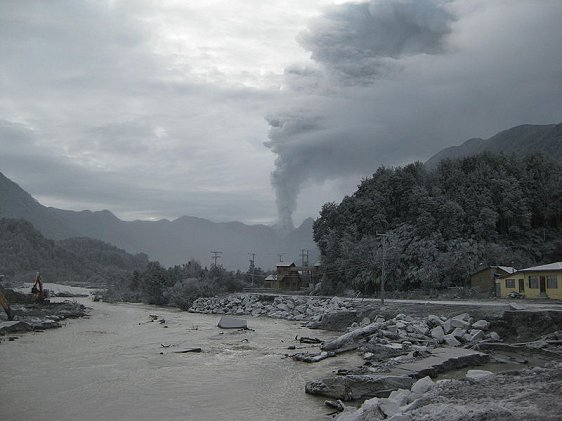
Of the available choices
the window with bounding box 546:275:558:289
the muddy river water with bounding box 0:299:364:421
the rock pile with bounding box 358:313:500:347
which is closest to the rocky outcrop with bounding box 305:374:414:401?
the muddy river water with bounding box 0:299:364:421

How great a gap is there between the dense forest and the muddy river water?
24875 mm

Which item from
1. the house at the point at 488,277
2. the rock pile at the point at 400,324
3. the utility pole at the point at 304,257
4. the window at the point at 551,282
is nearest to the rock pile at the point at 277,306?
the rock pile at the point at 400,324

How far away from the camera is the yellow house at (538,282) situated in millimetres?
35516

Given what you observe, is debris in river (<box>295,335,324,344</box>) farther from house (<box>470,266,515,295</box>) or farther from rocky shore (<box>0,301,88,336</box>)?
house (<box>470,266,515,295</box>)

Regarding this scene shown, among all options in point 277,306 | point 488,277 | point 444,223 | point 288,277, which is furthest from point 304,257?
point 488,277

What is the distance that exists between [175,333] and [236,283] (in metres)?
43.7

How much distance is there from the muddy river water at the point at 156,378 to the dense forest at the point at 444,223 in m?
24.9

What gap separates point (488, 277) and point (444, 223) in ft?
33.8

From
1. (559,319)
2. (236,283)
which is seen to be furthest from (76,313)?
(559,319)

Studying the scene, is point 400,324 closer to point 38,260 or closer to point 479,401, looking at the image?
point 479,401

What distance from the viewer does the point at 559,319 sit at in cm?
2319

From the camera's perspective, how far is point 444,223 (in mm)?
55406

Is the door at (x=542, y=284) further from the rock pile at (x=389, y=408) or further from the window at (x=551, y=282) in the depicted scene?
the rock pile at (x=389, y=408)

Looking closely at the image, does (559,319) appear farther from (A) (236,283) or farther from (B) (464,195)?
(A) (236,283)
